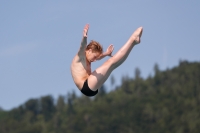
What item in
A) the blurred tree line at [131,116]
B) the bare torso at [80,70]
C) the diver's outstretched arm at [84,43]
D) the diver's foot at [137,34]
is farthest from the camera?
the blurred tree line at [131,116]

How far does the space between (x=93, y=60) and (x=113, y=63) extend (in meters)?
0.61

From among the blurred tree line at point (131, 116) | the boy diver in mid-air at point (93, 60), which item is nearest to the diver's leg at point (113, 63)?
the boy diver in mid-air at point (93, 60)

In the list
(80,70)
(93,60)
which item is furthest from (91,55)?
(80,70)

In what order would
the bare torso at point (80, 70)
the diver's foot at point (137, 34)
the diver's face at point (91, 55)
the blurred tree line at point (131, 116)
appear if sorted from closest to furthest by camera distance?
the diver's foot at point (137, 34), the bare torso at point (80, 70), the diver's face at point (91, 55), the blurred tree line at point (131, 116)

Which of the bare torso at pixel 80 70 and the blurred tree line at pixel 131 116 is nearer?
the bare torso at pixel 80 70

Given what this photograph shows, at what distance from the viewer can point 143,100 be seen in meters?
193

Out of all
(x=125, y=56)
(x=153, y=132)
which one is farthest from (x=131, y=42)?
(x=153, y=132)

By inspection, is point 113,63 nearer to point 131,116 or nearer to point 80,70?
point 80,70

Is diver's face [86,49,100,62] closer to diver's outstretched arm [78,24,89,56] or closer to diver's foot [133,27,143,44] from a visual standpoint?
diver's outstretched arm [78,24,89,56]

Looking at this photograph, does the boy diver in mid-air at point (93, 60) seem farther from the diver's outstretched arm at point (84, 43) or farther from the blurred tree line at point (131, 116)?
the blurred tree line at point (131, 116)

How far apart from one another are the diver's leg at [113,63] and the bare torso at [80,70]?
23 cm

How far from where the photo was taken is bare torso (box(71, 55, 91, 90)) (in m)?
19.0

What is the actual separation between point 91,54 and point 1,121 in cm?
17147

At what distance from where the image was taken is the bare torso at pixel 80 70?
1897cm
